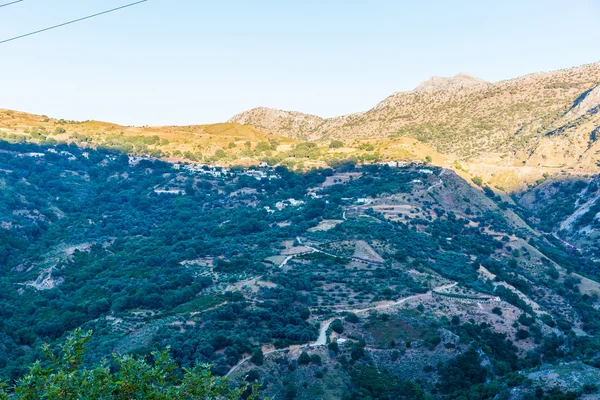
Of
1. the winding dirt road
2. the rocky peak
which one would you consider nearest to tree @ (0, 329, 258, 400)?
the winding dirt road

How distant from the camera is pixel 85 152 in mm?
119000

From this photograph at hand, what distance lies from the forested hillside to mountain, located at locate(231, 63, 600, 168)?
28151 mm

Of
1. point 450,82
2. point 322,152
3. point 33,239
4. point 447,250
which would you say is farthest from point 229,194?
point 450,82

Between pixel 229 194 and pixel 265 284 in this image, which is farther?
pixel 229 194

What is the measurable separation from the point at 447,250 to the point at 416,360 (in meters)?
27.9

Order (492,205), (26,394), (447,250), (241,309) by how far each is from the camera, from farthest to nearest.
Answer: (492,205) → (447,250) → (241,309) → (26,394)

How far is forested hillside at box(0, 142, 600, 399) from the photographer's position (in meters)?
47.0

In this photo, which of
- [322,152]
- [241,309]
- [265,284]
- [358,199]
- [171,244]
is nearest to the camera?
[241,309]

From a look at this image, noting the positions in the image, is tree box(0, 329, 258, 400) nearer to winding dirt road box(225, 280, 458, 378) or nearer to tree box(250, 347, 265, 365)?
winding dirt road box(225, 280, 458, 378)

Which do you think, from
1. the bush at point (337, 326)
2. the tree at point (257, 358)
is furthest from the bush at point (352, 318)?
the tree at point (257, 358)

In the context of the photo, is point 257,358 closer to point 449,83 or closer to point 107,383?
point 107,383

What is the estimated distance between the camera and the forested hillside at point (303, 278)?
1849 inches

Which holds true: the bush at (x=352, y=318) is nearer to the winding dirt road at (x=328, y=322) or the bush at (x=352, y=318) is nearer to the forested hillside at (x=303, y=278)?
the forested hillside at (x=303, y=278)

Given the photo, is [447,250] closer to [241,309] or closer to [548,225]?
[241,309]
